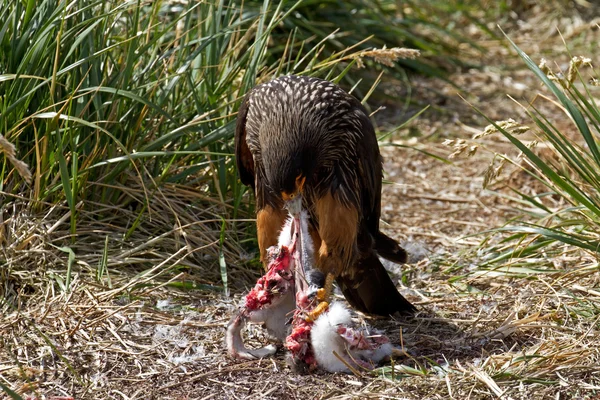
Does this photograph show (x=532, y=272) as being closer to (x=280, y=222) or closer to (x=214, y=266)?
(x=280, y=222)

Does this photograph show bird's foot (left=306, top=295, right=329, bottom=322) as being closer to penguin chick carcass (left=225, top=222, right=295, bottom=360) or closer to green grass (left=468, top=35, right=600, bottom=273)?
penguin chick carcass (left=225, top=222, right=295, bottom=360)

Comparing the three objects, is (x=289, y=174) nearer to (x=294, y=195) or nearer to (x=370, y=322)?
(x=294, y=195)

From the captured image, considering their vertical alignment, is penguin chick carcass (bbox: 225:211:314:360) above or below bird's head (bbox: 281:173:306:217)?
below

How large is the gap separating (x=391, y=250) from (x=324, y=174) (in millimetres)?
535

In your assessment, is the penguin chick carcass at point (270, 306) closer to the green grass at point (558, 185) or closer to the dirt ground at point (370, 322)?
the dirt ground at point (370, 322)

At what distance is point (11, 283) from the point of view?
3.94 m

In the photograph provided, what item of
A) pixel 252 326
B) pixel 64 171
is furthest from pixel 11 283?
pixel 252 326

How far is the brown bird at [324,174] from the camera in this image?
371 cm

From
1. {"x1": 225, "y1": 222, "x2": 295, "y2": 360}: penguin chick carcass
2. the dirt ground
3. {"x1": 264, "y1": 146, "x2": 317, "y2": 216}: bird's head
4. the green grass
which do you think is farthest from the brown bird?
the green grass

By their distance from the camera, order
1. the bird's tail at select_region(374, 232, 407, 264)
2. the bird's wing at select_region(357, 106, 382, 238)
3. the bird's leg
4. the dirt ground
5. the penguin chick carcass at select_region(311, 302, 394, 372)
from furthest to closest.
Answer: the bird's tail at select_region(374, 232, 407, 264) → the bird's wing at select_region(357, 106, 382, 238) → the bird's leg → the penguin chick carcass at select_region(311, 302, 394, 372) → the dirt ground

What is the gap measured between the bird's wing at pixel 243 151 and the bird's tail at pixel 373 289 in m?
0.67

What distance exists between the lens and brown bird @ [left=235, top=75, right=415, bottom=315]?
12.2 ft

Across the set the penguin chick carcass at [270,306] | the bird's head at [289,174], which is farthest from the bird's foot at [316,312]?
the bird's head at [289,174]

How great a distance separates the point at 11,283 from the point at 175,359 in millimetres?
869
